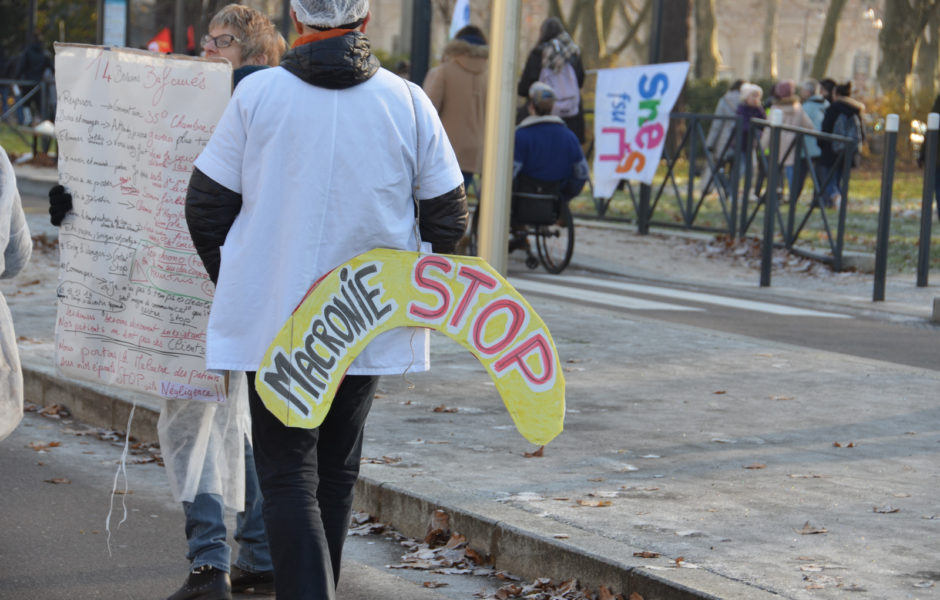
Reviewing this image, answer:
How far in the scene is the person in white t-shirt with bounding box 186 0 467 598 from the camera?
350cm

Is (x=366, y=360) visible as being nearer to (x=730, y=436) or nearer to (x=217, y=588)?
(x=217, y=588)

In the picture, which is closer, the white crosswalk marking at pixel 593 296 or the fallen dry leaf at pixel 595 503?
the fallen dry leaf at pixel 595 503

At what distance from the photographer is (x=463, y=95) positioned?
1265 centimetres

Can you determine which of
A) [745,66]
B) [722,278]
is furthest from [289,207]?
[745,66]

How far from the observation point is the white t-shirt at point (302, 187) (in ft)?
11.5

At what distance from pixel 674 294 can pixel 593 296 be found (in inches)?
37.3

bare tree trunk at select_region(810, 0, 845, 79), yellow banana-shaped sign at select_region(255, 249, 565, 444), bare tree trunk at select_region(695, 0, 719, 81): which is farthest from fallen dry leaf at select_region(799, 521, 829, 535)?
bare tree trunk at select_region(810, 0, 845, 79)

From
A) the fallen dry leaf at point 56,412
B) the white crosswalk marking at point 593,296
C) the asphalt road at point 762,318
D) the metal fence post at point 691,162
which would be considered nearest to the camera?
the fallen dry leaf at point 56,412

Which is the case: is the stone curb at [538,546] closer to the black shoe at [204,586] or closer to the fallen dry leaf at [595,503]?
the fallen dry leaf at [595,503]

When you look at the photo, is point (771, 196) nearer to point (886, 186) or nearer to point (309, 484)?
point (886, 186)

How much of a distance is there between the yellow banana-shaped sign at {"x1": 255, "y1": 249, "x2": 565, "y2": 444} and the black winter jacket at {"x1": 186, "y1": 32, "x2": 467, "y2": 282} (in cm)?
16

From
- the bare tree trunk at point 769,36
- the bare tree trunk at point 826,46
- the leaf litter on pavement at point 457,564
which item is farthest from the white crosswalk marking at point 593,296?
the bare tree trunk at point 769,36

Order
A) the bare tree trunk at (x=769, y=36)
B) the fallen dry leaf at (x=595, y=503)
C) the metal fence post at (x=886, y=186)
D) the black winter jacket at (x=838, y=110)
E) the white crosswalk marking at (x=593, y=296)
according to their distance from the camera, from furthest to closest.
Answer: the bare tree trunk at (x=769, y=36)
the black winter jacket at (x=838, y=110)
the metal fence post at (x=886, y=186)
the white crosswalk marking at (x=593, y=296)
the fallen dry leaf at (x=595, y=503)

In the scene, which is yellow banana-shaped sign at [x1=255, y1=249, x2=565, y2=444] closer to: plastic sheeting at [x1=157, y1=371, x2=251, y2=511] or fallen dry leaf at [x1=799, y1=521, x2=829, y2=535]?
plastic sheeting at [x1=157, y1=371, x2=251, y2=511]
